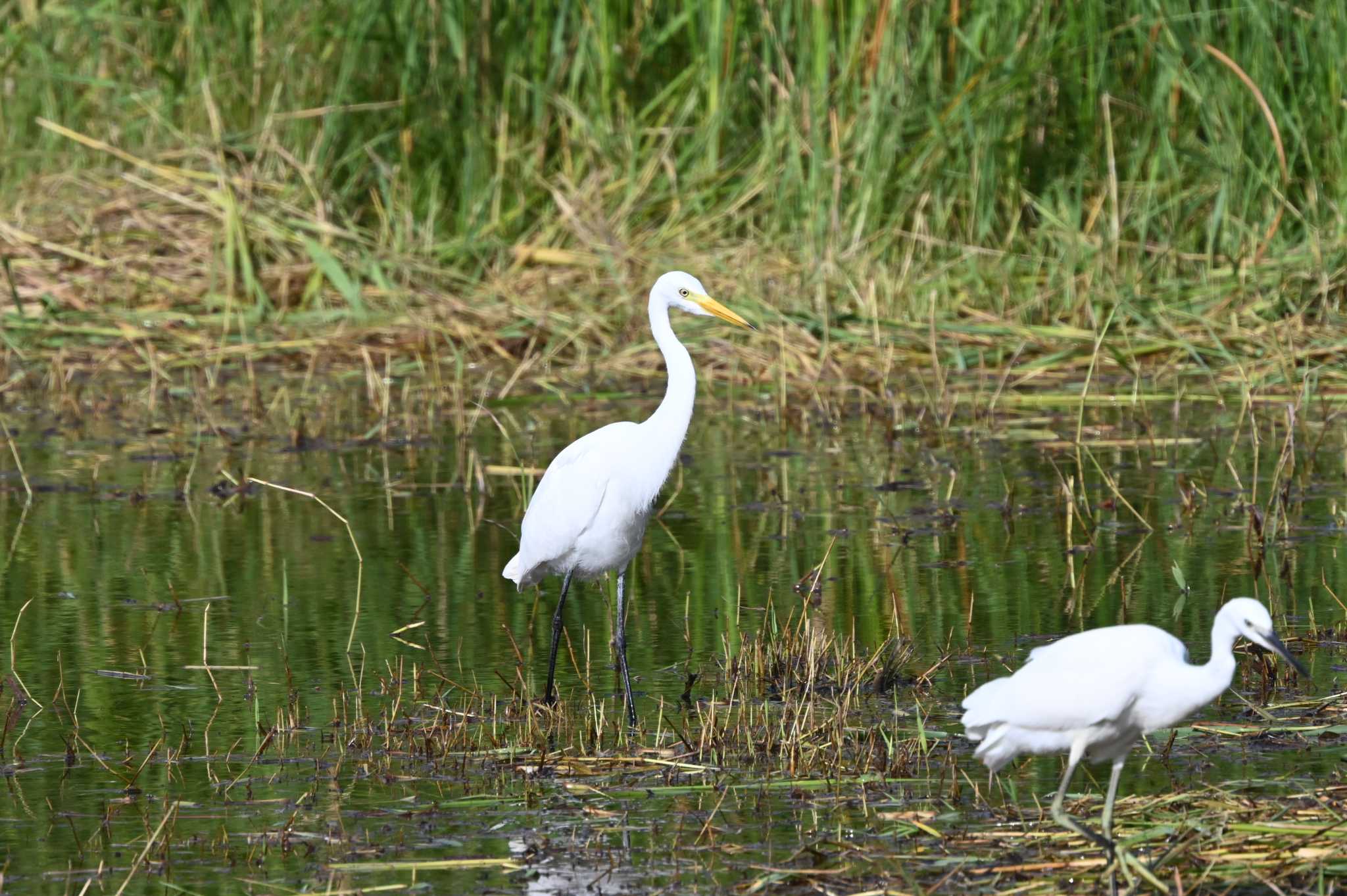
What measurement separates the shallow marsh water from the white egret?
33 centimetres

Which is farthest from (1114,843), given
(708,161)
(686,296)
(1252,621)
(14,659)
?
(708,161)

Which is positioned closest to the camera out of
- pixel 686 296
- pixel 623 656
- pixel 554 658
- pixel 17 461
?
pixel 623 656

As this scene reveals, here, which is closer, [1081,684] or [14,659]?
[1081,684]

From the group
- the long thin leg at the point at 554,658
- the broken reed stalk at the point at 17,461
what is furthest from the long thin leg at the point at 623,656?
the broken reed stalk at the point at 17,461

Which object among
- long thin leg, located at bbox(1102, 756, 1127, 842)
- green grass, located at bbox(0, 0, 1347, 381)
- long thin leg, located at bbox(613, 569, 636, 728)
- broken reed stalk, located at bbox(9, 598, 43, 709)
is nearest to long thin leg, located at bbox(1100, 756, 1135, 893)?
long thin leg, located at bbox(1102, 756, 1127, 842)

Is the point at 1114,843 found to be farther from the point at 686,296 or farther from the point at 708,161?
the point at 708,161

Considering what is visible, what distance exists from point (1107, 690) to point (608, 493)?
2.06 metres

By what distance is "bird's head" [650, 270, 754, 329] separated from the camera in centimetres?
598

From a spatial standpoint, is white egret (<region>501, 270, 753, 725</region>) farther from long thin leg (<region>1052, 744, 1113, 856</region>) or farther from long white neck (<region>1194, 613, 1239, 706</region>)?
long white neck (<region>1194, 613, 1239, 706</region>)

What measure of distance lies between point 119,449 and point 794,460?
3.19 metres

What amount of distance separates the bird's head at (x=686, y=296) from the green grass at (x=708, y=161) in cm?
446

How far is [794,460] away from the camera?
891 cm

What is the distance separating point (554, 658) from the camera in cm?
547

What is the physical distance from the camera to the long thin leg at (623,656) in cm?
519
